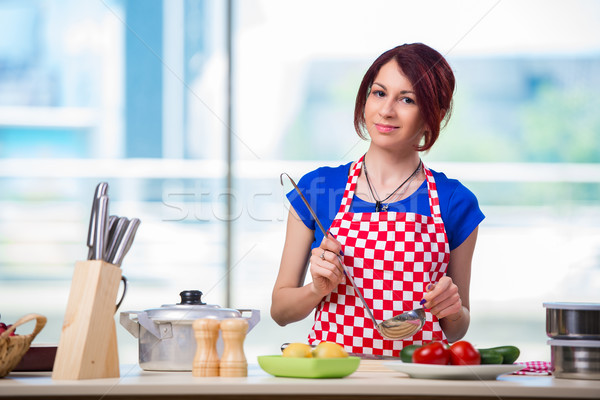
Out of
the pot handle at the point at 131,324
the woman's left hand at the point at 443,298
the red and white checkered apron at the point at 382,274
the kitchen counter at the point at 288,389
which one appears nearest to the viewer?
the kitchen counter at the point at 288,389

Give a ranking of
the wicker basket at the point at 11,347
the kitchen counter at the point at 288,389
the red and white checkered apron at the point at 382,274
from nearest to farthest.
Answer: the kitchen counter at the point at 288,389 → the wicker basket at the point at 11,347 → the red and white checkered apron at the point at 382,274

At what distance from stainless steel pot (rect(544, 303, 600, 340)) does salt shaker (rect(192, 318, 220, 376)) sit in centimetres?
50

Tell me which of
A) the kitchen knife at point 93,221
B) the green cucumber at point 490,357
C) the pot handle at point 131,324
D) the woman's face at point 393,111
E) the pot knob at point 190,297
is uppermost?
the woman's face at point 393,111

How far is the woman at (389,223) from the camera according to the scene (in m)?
1.42

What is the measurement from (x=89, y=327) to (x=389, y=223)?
0.68 m

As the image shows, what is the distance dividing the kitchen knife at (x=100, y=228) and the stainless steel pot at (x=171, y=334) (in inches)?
4.7

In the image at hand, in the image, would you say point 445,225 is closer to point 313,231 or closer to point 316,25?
point 313,231

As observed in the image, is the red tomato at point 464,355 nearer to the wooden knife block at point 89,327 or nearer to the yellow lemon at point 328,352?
the yellow lemon at point 328,352

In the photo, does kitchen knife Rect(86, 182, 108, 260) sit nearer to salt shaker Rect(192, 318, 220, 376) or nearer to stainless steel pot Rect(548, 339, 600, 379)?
salt shaker Rect(192, 318, 220, 376)

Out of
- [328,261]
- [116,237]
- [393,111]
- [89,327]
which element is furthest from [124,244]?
[393,111]

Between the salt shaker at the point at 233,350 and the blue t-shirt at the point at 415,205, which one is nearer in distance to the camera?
the salt shaker at the point at 233,350

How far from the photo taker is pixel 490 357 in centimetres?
101

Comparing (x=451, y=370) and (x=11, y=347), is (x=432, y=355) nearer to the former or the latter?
(x=451, y=370)

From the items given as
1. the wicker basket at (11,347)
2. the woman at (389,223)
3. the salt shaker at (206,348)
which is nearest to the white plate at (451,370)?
the salt shaker at (206,348)
